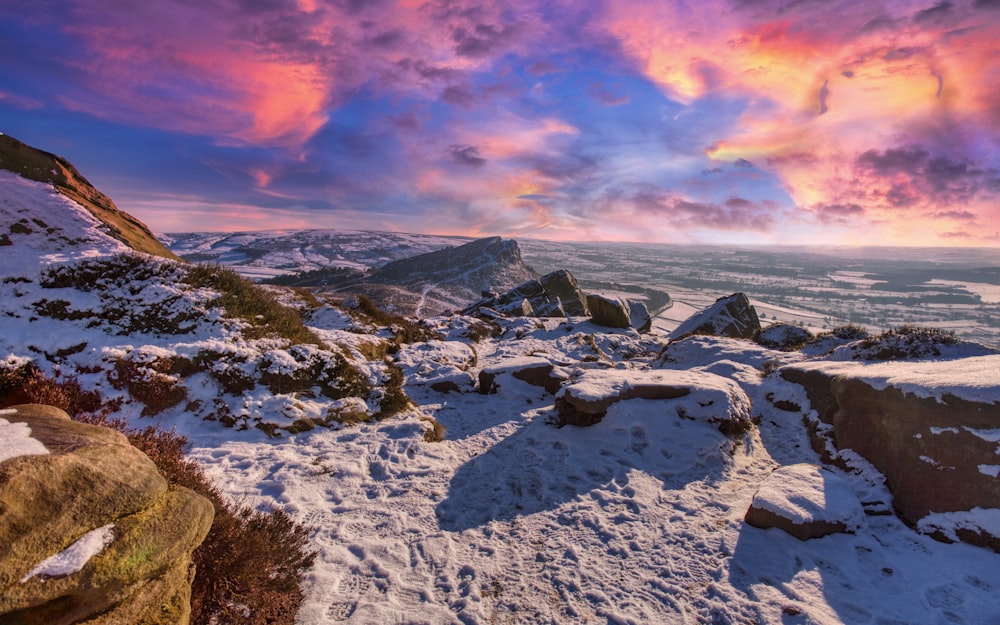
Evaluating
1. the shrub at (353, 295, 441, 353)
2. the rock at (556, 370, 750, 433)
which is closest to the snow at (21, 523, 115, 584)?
the rock at (556, 370, 750, 433)

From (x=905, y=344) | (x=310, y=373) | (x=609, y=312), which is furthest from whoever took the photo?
(x=609, y=312)

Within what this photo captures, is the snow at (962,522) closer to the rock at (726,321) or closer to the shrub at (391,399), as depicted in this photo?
Answer: the shrub at (391,399)

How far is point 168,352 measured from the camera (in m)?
10.8

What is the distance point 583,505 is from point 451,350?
1311 cm

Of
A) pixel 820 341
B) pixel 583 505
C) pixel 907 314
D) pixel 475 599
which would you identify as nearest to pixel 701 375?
pixel 583 505

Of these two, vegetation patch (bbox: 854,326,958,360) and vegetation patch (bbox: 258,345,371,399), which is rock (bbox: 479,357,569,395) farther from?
vegetation patch (bbox: 854,326,958,360)

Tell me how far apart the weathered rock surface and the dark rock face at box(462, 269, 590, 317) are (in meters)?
28.7

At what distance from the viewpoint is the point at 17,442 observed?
12.5ft

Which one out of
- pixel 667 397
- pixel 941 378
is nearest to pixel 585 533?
pixel 667 397

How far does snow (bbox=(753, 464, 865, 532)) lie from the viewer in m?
7.00

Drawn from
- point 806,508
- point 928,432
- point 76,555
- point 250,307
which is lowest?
point 806,508

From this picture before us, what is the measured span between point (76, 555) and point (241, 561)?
2168 mm

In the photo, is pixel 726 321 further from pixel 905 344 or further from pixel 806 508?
pixel 806 508

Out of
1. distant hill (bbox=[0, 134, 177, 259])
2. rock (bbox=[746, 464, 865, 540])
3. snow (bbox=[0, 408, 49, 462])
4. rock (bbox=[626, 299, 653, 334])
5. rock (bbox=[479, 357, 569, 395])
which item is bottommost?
rock (bbox=[626, 299, 653, 334])
